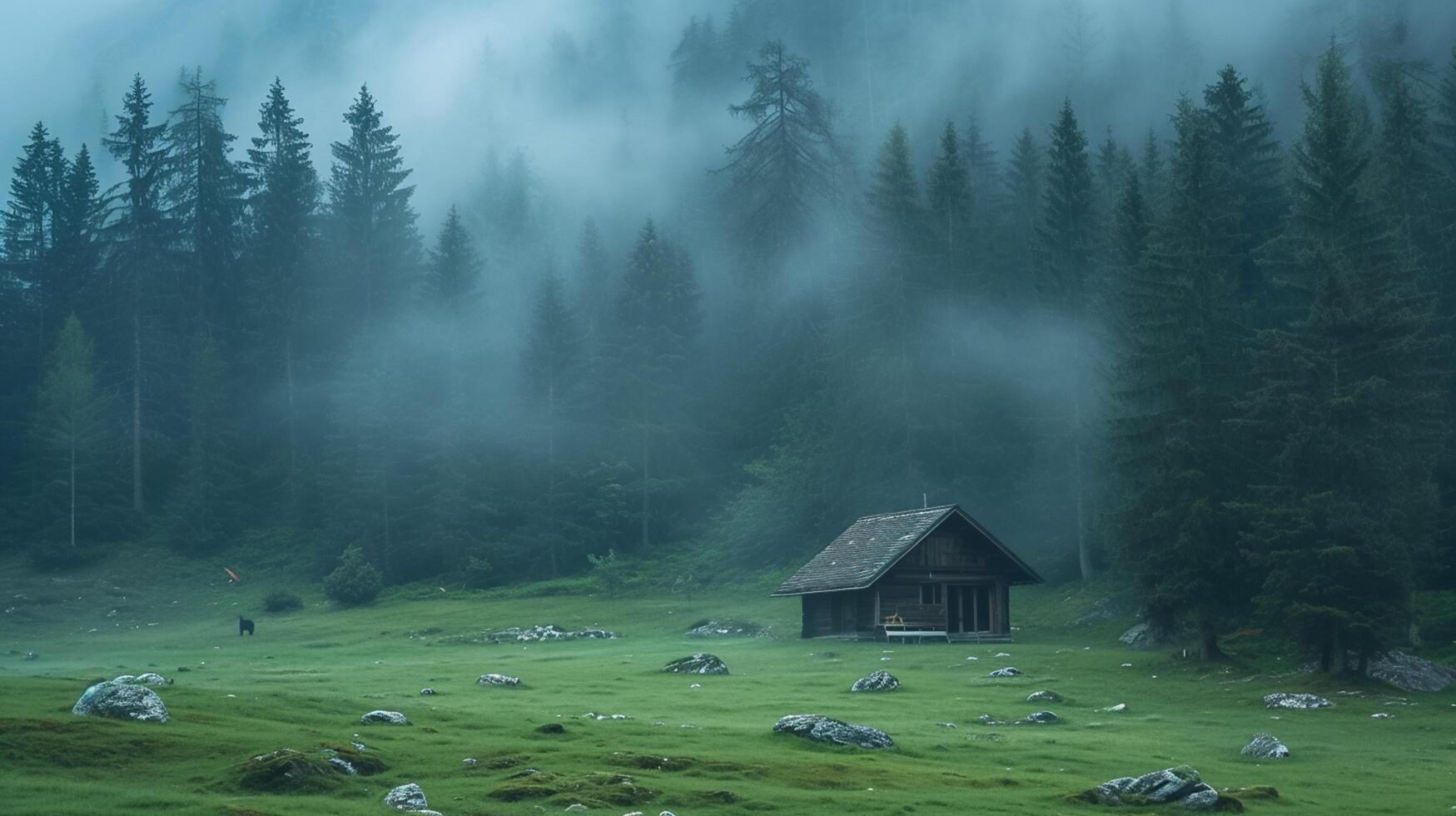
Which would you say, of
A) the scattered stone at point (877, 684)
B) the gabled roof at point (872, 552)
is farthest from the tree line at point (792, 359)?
the scattered stone at point (877, 684)

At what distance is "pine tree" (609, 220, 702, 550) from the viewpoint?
95.5 m

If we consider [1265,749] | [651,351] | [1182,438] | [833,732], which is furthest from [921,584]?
[651,351]

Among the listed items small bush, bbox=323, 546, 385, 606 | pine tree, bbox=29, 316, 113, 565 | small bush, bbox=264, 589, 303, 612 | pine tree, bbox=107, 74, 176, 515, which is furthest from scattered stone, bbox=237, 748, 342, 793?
pine tree, bbox=107, 74, 176, 515

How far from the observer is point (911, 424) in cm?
8006

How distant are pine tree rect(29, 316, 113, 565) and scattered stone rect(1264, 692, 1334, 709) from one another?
82.5 meters

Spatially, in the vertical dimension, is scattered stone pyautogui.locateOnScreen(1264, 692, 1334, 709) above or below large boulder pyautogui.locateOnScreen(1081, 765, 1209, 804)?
below

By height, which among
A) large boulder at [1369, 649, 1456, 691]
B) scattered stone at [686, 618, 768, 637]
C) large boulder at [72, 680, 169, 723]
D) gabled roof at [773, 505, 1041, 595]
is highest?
gabled roof at [773, 505, 1041, 595]

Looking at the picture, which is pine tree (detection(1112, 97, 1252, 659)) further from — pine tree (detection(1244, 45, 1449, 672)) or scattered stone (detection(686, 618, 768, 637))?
scattered stone (detection(686, 618, 768, 637))

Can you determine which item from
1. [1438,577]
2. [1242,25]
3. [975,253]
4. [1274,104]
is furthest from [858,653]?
[1242,25]

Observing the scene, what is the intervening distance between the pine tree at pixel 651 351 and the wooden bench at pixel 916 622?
109 feet

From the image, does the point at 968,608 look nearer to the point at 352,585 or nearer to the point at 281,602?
the point at 352,585

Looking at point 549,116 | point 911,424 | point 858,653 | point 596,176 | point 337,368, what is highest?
point 549,116

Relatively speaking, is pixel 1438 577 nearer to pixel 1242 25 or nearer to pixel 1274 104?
pixel 1274 104

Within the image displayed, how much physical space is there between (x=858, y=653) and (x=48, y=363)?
78.7 metres
